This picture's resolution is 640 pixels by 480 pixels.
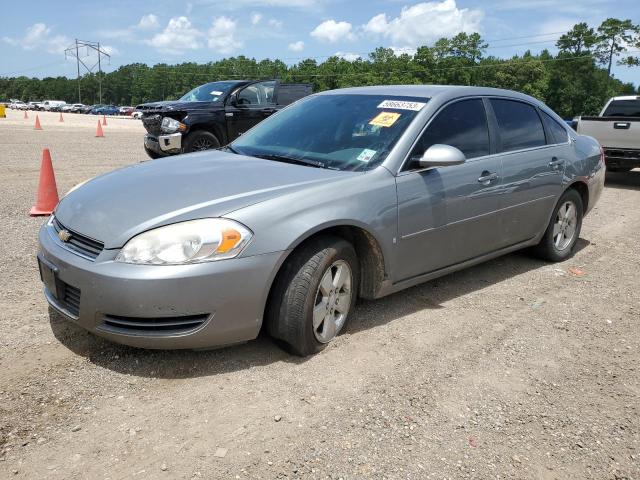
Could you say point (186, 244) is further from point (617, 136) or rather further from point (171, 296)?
point (617, 136)

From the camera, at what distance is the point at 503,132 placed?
15.0 feet

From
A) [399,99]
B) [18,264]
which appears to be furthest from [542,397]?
[18,264]

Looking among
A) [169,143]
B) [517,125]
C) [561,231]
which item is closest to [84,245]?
[517,125]

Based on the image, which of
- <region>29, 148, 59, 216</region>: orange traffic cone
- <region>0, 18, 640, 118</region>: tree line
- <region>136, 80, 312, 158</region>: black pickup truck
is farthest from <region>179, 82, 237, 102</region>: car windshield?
<region>0, 18, 640, 118</region>: tree line

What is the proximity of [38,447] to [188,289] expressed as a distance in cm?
94

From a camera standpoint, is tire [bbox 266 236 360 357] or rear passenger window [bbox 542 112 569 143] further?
rear passenger window [bbox 542 112 569 143]

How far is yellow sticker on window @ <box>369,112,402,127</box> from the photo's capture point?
3893 millimetres

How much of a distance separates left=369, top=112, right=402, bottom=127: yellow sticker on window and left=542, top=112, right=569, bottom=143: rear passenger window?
6.40 ft

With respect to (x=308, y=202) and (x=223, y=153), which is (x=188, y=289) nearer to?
(x=308, y=202)

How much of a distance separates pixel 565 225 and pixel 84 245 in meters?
4.38

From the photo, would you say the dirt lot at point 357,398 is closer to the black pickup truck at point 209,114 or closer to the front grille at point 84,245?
the front grille at point 84,245

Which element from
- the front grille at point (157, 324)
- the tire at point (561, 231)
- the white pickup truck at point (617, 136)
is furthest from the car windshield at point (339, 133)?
the white pickup truck at point (617, 136)

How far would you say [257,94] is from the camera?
11.2 m

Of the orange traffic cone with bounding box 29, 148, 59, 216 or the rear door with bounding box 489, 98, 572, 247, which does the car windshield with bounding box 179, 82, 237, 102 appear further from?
the rear door with bounding box 489, 98, 572, 247
